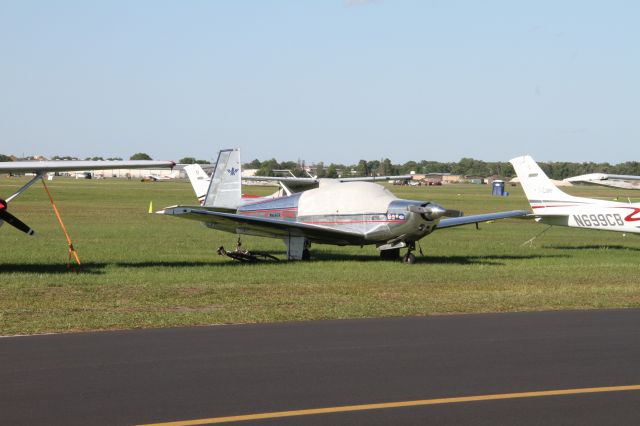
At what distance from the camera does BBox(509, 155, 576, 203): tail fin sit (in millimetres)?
28636

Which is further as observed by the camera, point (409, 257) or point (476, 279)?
point (409, 257)

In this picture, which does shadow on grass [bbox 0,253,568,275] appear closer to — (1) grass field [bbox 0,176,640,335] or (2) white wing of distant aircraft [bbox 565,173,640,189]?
(1) grass field [bbox 0,176,640,335]

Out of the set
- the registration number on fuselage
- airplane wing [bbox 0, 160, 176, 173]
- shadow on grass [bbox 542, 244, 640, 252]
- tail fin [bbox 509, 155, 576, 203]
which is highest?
airplane wing [bbox 0, 160, 176, 173]

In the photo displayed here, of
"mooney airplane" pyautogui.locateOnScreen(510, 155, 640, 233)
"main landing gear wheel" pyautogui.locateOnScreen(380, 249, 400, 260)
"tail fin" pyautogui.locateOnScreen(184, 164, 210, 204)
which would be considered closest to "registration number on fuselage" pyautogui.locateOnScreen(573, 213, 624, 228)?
"mooney airplane" pyautogui.locateOnScreen(510, 155, 640, 233)

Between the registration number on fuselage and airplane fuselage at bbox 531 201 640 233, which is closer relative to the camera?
airplane fuselage at bbox 531 201 640 233

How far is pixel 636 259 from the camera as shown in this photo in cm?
2488

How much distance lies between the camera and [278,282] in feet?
58.5

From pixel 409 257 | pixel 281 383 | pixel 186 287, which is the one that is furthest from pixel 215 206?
pixel 281 383

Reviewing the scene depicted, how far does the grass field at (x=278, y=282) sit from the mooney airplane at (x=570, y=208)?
87 centimetres

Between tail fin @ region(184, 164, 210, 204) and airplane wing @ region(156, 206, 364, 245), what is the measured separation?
976 cm

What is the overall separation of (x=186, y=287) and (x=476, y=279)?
5.99m

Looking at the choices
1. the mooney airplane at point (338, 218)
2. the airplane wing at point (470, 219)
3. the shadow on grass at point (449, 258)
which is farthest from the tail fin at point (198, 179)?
the airplane wing at point (470, 219)

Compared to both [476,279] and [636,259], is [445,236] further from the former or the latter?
[476,279]

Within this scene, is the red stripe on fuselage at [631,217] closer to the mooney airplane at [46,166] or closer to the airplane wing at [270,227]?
the airplane wing at [270,227]
